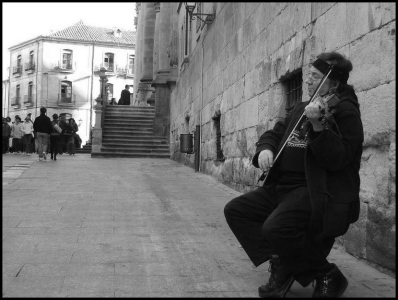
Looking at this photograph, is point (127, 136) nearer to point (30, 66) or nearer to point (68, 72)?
point (68, 72)

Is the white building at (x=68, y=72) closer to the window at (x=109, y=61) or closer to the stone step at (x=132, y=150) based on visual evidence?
the window at (x=109, y=61)

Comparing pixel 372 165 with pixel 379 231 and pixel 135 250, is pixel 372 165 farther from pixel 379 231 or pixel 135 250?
pixel 135 250

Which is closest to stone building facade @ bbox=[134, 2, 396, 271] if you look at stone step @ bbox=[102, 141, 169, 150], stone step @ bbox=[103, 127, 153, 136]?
stone step @ bbox=[102, 141, 169, 150]

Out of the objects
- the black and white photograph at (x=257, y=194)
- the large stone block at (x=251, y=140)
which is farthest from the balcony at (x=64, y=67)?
the large stone block at (x=251, y=140)

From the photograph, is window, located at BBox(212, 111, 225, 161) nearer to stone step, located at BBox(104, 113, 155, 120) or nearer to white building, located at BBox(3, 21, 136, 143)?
stone step, located at BBox(104, 113, 155, 120)

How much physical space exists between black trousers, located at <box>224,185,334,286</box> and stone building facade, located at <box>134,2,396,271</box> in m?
0.95

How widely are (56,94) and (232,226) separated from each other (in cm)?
5781

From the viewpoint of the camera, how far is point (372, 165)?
446cm

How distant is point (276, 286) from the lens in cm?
354

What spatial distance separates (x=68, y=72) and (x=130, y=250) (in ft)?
189

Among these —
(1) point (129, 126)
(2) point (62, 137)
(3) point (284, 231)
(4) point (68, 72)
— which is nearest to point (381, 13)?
(3) point (284, 231)

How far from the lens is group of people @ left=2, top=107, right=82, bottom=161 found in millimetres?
16844

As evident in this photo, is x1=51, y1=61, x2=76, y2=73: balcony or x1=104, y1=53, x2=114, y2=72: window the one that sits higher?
x1=104, y1=53, x2=114, y2=72: window

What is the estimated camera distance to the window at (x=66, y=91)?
58.8 m
